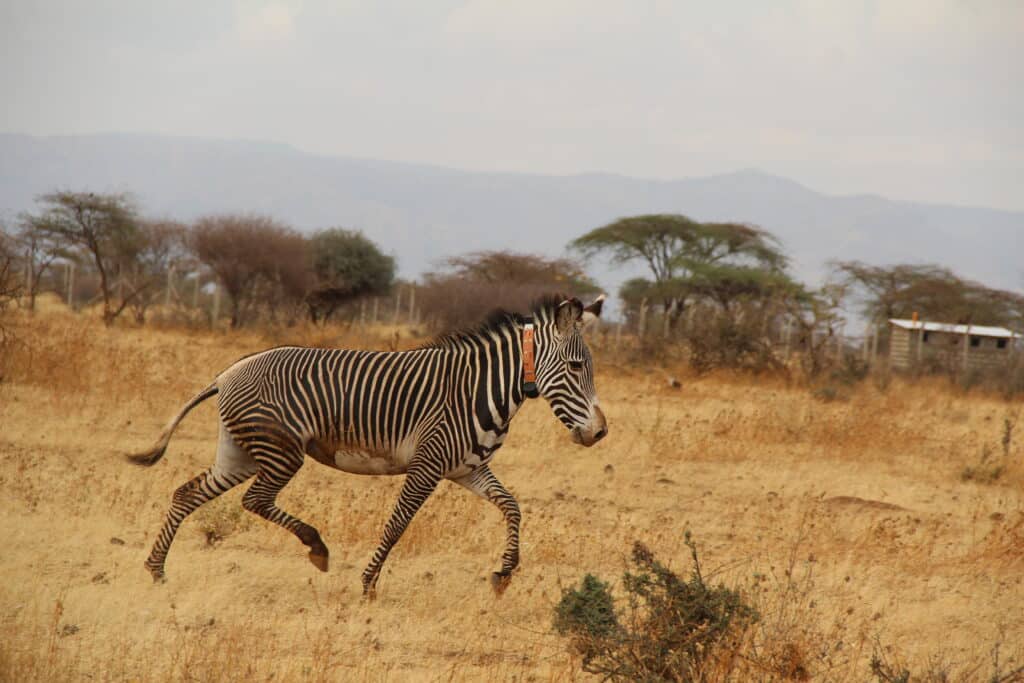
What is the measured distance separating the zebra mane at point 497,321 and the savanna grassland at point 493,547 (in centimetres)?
163

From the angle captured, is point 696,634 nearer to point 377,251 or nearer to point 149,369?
point 149,369

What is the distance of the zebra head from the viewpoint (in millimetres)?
6203

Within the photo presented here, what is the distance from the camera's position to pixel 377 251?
33.8 m

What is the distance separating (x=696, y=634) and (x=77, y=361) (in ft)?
36.4

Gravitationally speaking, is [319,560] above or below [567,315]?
below

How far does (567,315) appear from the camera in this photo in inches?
248

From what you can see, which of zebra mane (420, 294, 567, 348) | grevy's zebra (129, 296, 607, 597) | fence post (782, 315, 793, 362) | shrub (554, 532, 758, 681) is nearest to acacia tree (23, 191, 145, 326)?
fence post (782, 315, 793, 362)

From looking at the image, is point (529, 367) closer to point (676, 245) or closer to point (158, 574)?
point (158, 574)

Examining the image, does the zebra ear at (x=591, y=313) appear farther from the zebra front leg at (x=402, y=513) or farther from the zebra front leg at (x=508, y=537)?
the zebra front leg at (x=402, y=513)

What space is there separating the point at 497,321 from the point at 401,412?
2.80 feet

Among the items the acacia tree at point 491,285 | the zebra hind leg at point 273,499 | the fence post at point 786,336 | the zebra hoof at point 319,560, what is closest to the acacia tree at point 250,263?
the acacia tree at point 491,285

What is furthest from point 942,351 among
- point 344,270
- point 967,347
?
point 344,270

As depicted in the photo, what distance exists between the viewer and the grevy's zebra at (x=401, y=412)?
20.6ft

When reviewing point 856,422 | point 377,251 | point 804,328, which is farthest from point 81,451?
point 377,251
